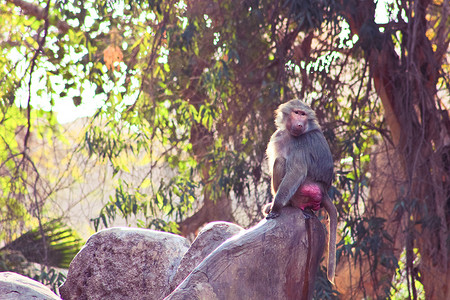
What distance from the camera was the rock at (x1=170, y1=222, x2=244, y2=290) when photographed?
4.64m

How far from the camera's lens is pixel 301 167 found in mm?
3750

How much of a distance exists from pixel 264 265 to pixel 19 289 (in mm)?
1358

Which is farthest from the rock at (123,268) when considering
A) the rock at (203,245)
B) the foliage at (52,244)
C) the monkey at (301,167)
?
the foliage at (52,244)

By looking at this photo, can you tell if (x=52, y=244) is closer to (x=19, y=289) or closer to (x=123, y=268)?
(x=123, y=268)

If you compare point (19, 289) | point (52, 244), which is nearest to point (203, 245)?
point (19, 289)

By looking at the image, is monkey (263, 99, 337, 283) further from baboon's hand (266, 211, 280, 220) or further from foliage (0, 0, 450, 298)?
foliage (0, 0, 450, 298)

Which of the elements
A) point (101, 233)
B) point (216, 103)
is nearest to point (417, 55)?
point (216, 103)

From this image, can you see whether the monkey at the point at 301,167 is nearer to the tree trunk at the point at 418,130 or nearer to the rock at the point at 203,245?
the rock at the point at 203,245

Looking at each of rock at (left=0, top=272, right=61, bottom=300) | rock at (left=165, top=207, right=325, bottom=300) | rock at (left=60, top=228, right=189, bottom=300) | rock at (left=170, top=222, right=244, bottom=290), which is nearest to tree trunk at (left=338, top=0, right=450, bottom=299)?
rock at (left=170, top=222, right=244, bottom=290)

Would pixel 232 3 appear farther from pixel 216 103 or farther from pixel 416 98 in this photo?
pixel 416 98

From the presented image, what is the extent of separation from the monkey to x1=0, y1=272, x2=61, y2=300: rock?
1332 mm

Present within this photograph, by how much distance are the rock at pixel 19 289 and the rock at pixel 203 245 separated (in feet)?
3.17

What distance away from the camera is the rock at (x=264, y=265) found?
3.44 metres

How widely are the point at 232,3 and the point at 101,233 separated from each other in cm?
278
